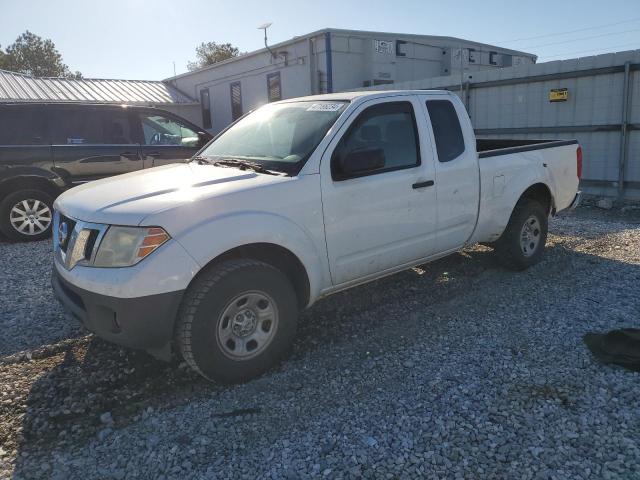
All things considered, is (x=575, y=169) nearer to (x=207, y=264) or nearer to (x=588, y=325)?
(x=588, y=325)

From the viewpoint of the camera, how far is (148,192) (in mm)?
3355

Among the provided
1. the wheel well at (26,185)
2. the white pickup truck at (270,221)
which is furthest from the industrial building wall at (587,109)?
the wheel well at (26,185)

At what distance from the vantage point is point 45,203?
7.48 meters

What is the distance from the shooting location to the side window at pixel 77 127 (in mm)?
7520

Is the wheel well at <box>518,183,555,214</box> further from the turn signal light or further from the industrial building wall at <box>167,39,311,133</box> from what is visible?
the industrial building wall at <box>167,39,311,133</box>

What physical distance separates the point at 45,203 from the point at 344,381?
601 centimetres

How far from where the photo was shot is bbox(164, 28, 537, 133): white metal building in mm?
15766

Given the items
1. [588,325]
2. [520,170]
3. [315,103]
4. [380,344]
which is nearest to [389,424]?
[380,344]

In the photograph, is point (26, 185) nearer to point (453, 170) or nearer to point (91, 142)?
point (91, 142)

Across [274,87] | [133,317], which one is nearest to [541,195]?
[133,317]

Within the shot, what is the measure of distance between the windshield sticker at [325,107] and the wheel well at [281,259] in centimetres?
127

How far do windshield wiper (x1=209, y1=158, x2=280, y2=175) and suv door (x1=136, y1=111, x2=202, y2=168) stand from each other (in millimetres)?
4167

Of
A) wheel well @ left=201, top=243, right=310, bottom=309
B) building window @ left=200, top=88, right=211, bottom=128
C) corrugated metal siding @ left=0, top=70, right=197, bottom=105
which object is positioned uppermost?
corrugated metal siding @ left=0, top=70, right=197, bottom=105

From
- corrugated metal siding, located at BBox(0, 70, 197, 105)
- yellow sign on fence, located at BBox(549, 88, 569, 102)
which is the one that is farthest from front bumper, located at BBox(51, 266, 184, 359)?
corrugated metal siding, located at BBox(0, 70, 197, 105)
